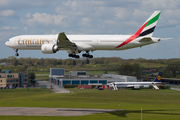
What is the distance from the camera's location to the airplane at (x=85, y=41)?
57750mm

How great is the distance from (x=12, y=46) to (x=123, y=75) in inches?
4401

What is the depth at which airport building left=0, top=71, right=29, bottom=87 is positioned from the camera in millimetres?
151875

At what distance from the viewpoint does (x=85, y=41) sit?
59656 millimetres

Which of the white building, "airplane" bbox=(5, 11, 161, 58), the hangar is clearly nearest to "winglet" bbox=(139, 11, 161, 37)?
"airplane" bbox=(5, 11, 161, 58)

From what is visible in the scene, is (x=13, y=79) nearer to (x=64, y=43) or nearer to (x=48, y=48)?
(x=48, y=48)

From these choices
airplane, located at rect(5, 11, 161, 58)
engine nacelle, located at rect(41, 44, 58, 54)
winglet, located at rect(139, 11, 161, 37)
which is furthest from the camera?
winglet, located at rect(139, 11, 161, 37)

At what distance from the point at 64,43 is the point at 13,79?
10314cm

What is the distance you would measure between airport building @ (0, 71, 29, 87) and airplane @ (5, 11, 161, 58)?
305 ft

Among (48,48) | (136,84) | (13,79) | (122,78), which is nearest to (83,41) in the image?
(48,48)

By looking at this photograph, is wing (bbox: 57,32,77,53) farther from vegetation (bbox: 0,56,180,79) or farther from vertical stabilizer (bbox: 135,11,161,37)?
vegetation (bbox: 0,56,180,79)

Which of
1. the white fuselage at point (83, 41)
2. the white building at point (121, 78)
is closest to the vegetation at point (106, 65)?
the white building at point (121, 78)

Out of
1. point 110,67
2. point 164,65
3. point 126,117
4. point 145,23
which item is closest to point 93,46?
point 145,23

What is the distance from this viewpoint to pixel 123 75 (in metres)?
169

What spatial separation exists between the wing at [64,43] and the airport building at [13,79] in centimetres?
9941
